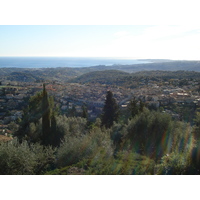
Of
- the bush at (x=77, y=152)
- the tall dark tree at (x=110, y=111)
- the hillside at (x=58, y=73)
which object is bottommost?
the tall dark tree at (x=110, y=111)

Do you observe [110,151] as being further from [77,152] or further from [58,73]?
[58,73]

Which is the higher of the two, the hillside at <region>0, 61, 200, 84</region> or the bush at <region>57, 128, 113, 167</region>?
the hillside at <region>0, 61, 200, 84</region>

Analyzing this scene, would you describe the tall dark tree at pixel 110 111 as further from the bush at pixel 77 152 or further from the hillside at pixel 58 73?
the hillside at pixel 58 73

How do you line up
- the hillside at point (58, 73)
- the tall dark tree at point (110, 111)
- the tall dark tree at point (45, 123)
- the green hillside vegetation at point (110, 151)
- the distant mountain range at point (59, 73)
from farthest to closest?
the distant mountain range at point (59, 73) < the hillside at point (58, 73) < the tall dark tree at point (110, 111) < the tall dark tree at point (45, 123) < the green hillside vegetation at point (110, 151)

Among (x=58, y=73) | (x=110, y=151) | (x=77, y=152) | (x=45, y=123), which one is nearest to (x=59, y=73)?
(x=58, y=73)

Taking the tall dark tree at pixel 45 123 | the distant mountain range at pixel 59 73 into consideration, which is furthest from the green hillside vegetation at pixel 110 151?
the distant mountain range at pixel 59 73

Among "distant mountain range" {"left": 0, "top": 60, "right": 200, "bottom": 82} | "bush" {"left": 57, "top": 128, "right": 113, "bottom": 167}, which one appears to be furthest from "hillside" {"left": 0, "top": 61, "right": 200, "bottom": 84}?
"bush" {"left": 57, "top": 128, "right": 113, "bottom": 167}

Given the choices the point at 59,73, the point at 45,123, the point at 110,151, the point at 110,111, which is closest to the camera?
the point at 110,151

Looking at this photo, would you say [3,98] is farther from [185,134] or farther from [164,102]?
[185,134]

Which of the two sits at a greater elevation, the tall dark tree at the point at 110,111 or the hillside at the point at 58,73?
the hillside at the point at 58,73

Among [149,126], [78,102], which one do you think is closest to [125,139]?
[149,126]

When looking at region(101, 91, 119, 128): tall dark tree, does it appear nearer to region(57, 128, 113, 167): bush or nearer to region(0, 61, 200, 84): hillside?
region(57, 128, 113, 167): bush

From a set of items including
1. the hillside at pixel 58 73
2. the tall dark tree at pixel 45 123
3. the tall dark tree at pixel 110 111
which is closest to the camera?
the tall dark tree at pixel 45 123

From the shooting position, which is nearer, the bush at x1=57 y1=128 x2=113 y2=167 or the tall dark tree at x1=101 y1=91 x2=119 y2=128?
the bush at x1=57 y1=128 x2=113 y2=167
